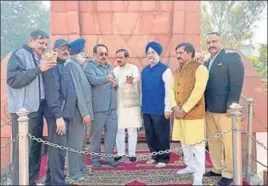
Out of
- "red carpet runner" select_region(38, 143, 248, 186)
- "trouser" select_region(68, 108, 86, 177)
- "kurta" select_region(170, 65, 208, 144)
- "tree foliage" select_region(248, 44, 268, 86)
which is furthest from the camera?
"tree foliage" select_region(248, 44, 268, 86)

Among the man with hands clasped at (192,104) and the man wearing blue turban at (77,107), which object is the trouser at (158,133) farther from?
the man wearing blue turban at (77,107)

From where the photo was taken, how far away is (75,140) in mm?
3816

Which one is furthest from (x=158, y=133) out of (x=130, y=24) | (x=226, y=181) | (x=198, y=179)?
(x=130, y=24)

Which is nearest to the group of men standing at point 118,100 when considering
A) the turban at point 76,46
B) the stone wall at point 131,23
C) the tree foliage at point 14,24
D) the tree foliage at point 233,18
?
the turban at point 76,46

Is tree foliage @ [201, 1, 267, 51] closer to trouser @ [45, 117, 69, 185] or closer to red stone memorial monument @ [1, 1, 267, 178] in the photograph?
red stone memorial monument @ [1, 1, 267, 178]

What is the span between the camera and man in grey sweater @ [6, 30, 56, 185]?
10.2 ft

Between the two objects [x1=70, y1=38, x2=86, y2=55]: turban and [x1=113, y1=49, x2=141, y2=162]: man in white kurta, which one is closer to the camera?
[x1=70, y1=38, x2=86, y2=55]: turban

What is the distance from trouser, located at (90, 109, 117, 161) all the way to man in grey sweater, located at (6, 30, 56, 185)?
981 mm

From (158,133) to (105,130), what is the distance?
630mm

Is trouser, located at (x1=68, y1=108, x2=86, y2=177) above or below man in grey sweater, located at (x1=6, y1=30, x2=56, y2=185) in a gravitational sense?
below

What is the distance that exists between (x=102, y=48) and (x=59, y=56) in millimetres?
758

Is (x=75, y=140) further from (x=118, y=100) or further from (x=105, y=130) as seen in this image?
(x=118, y=100)

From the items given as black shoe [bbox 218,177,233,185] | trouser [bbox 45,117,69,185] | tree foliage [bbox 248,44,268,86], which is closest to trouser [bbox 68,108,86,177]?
trouser [bbox 45,117,69,185]

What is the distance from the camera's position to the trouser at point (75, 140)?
381 cm
